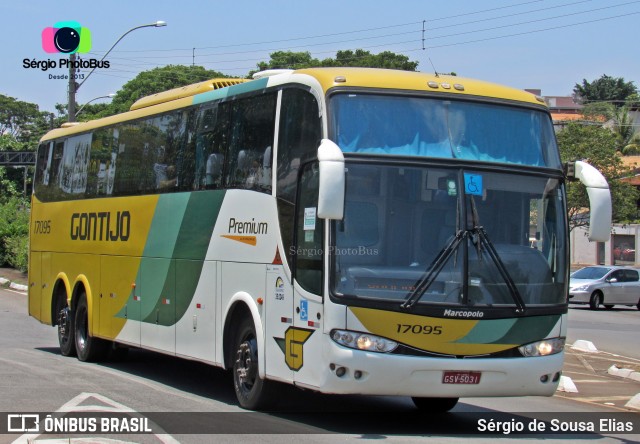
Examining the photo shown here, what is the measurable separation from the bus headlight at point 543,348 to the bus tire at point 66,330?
946cm

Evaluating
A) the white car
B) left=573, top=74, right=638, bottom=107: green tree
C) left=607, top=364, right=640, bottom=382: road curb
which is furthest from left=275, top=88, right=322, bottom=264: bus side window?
left=573, top=74, right=638, bottom=107: green tree

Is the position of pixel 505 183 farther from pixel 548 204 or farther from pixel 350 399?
pixel 350 399

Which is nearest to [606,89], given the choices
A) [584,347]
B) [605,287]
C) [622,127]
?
[622,127]

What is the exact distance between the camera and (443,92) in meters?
9.81

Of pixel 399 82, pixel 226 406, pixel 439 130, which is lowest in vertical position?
→ pixel 226 406

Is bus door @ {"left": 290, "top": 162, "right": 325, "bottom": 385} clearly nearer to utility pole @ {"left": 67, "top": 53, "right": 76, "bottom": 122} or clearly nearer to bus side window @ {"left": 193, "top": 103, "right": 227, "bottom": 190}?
bus side window @ {"left": 193, "top": 103, "right": 227, "bottom": 190}

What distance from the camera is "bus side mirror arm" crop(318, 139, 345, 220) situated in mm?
8438

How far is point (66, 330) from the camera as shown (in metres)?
16.8

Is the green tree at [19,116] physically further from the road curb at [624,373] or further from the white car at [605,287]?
the road curb at [624,373]

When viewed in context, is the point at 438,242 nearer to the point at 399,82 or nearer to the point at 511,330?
the point at 511,330

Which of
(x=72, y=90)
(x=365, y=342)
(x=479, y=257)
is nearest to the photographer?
(x=365, y=342)

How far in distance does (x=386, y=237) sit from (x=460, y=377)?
4.92ft

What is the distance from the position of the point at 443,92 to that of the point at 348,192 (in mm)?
1586

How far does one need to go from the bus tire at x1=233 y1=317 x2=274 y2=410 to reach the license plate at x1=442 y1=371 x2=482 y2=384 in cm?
218
